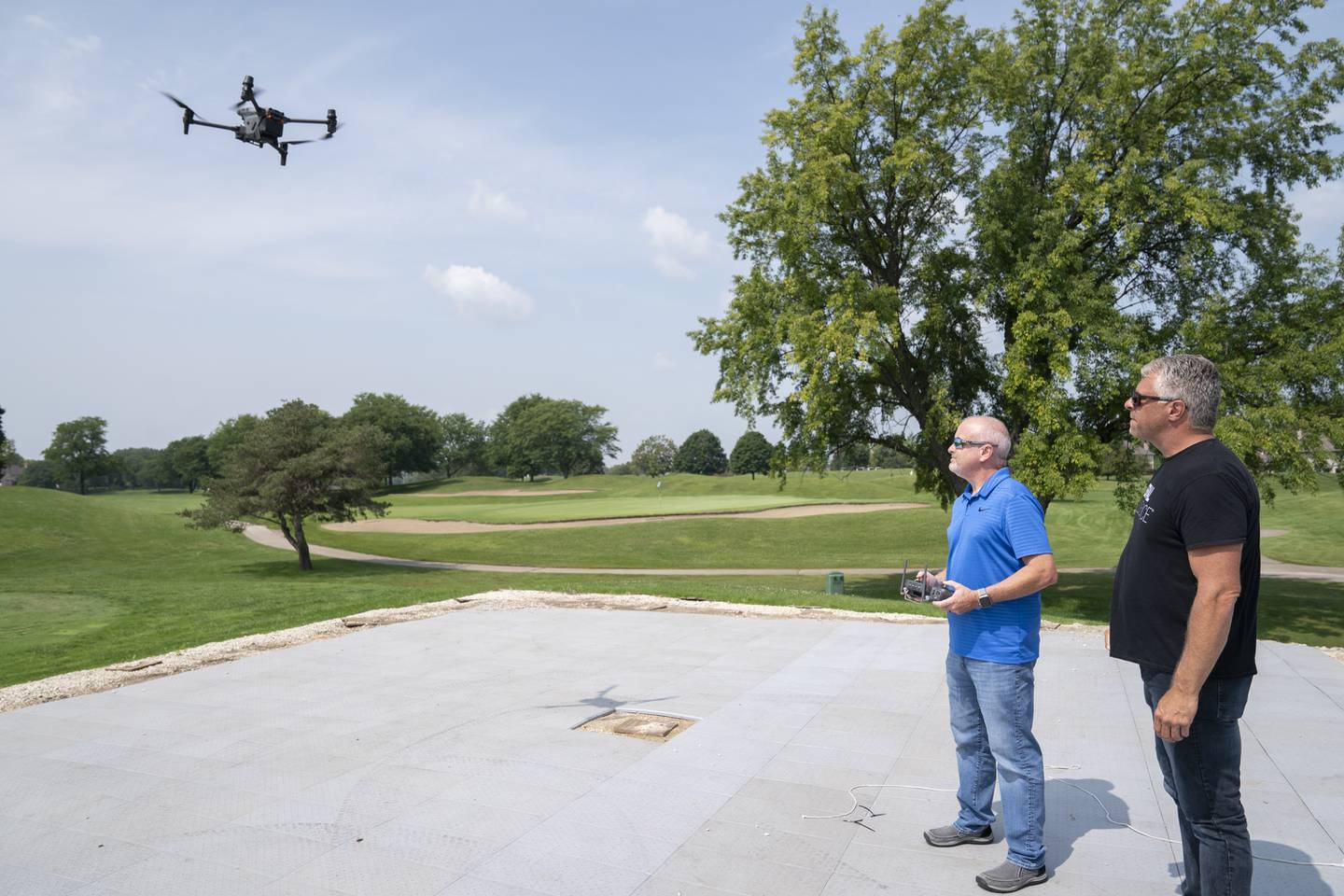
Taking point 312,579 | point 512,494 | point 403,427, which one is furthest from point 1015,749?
point 403,427

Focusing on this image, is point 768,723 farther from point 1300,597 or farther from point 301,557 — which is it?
point 301,557

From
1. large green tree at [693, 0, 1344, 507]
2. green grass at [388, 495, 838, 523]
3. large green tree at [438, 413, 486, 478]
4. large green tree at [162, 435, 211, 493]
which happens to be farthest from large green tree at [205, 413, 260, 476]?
large green tree at [693, 0, 1344, 507]

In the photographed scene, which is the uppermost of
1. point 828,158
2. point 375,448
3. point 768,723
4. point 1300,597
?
point 828,158

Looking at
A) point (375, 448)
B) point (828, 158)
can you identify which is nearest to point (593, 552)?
point (375, 448)

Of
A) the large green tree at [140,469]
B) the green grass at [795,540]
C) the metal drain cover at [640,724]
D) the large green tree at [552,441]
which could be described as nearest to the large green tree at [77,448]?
the large green tree at [140,469]

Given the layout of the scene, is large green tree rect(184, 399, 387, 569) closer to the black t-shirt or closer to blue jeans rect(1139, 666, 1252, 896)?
the black t-shirt

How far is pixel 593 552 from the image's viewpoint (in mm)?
32438

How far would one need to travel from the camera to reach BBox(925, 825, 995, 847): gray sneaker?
3.92 metres

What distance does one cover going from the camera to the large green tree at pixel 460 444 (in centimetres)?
11419

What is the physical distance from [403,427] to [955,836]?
9062cm

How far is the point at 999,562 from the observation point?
12.0 feet

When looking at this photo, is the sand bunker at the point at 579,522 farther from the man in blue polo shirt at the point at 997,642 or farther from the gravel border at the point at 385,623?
the man in blue polo shirt at the point at 997,642

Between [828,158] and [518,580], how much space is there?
522 inches

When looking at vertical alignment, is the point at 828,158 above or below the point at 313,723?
above
